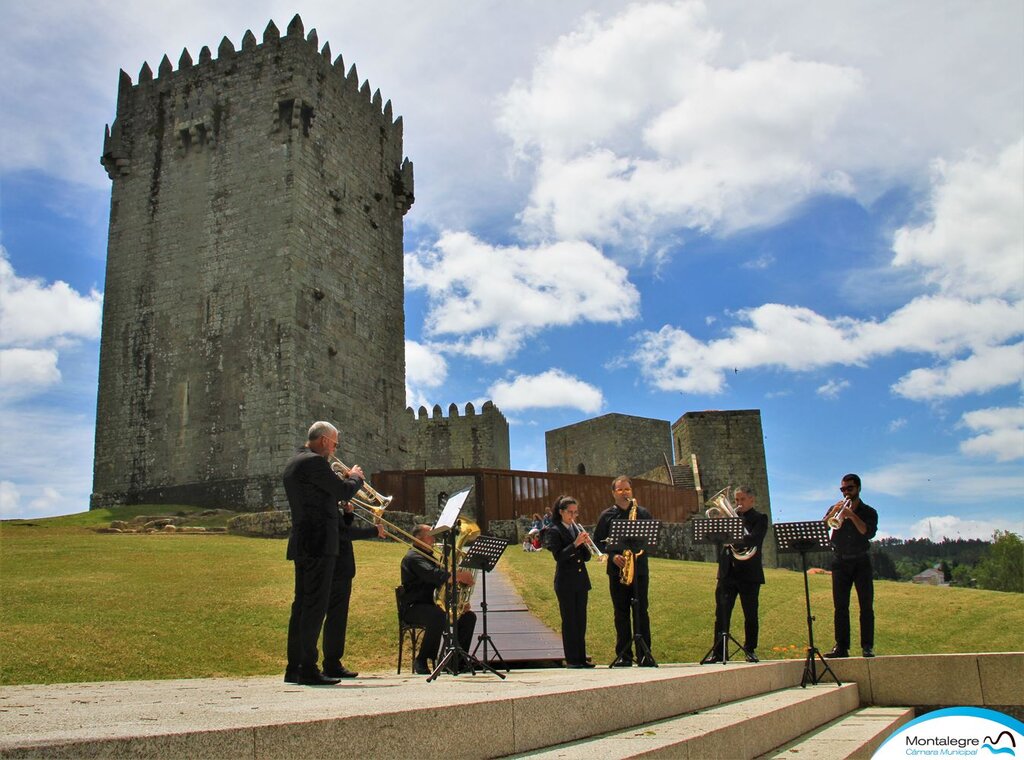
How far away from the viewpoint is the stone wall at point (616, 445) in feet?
150

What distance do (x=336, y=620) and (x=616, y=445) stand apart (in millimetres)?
39847

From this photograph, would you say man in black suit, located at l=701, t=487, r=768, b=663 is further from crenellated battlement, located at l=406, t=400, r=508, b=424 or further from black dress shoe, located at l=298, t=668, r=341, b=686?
crenellated battlement, located at l=406, t=400, r=508, b=424

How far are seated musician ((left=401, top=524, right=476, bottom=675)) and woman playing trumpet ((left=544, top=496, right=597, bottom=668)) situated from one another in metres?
0.95

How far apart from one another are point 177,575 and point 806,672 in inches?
365

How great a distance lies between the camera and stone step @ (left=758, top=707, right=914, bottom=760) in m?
5.08

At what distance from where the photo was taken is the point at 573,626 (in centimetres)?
810

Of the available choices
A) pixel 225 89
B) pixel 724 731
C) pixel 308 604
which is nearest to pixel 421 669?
pixel 308 604

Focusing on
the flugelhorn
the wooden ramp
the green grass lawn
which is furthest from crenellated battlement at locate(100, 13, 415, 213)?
the flugelhorn

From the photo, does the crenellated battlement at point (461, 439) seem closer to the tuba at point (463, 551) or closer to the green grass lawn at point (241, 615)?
the green grass lawn at point (241, 615)

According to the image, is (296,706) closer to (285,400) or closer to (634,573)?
(634,573)

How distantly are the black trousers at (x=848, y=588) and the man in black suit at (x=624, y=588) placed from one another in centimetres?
193

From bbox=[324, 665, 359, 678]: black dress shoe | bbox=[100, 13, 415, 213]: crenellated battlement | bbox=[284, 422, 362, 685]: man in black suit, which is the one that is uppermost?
bbox=[100, 13, 415, 213]: crenellated battlement

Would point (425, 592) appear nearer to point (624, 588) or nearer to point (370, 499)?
point (370, 499)

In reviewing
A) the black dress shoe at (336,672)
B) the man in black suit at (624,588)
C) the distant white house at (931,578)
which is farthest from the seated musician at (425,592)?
the distant white house at (931,578)
